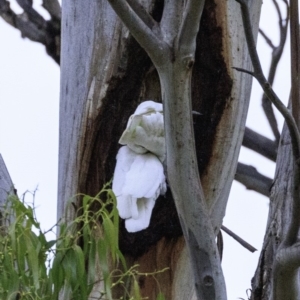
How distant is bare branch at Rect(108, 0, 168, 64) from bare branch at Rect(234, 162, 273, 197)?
4.59 feet

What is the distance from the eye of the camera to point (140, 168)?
151 cm

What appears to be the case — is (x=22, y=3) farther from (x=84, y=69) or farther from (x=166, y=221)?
(x=166, y=221)

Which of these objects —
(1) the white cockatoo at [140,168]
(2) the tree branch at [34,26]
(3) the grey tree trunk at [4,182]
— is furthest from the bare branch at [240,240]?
(2) the tree branch at [34,26]

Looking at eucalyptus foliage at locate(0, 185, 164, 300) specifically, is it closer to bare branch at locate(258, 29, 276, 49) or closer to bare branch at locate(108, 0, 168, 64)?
bare branch at locate(108, 0, 168, 64)

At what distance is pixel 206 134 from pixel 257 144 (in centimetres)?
104

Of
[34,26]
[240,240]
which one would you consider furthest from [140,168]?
[34,26]

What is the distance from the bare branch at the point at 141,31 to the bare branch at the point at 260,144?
1389 mm

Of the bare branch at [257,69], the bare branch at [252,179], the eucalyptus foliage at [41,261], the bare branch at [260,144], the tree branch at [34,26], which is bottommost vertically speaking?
the eucalyptus foliage at [41,261]

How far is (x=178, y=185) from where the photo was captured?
120 cm

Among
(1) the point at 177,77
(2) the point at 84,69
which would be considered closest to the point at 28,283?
A: (1) the point at 177,77

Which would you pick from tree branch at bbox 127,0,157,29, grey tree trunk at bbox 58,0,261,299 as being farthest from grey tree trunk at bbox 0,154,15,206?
tree branch at bbox 127,0,157,29

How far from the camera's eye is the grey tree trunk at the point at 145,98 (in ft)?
4.97

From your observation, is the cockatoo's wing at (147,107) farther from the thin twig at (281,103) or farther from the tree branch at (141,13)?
the thin twig at (281,103)

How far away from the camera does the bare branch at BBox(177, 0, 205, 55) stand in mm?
1119
